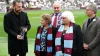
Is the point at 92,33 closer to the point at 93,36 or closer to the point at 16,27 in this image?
the point at 93,36

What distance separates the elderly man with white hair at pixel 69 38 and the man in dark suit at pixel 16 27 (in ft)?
4.38

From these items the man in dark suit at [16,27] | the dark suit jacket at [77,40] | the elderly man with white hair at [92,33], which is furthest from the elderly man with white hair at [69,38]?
the man in dark suit at [16,27]

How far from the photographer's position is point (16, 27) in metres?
6.60

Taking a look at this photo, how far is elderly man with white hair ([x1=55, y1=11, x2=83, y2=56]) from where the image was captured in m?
5.30

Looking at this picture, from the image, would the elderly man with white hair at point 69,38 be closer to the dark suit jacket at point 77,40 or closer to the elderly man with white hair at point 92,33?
the dark suit jacket at point 77,40

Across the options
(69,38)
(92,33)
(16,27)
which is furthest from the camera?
(16,27)

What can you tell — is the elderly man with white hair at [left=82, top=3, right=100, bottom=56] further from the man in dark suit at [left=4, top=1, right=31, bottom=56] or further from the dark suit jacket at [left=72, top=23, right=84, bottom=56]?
the man in dark suit at [left=4, top=1, right=31, bottom=56]

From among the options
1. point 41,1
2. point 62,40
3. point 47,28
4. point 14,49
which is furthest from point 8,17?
point 41,1

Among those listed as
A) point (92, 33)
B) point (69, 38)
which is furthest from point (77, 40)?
point (92, 33)

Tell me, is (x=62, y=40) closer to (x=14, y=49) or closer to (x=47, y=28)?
(x=47, y=28)

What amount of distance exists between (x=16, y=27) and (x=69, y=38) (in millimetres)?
1646

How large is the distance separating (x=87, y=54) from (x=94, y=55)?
0.13m

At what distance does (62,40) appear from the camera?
17.6 ft

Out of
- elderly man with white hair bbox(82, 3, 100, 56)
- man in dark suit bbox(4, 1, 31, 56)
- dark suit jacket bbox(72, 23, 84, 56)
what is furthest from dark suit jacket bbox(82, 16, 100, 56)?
man in dark suit bbox(4, 1, 31, 56)
